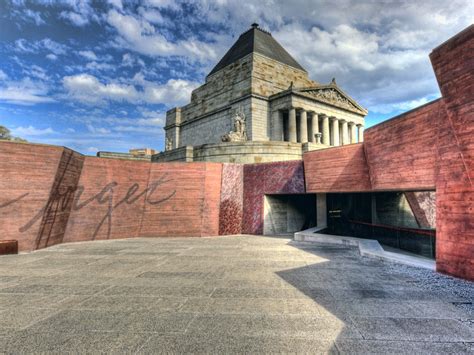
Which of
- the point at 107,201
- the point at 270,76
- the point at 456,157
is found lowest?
the point at 107,201

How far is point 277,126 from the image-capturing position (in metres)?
43.9

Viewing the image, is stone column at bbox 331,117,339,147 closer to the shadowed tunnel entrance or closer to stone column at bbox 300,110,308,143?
stone column at bbox 300,110,308,143

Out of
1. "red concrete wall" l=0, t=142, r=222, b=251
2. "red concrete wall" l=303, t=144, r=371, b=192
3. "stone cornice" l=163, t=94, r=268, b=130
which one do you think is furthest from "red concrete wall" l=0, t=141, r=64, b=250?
"stone cornice" l=163, t=94, r=268, b=130

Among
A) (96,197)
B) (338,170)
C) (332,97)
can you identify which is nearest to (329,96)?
(332,97)

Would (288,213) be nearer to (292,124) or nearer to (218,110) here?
(292,124)

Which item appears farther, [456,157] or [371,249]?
[371,249]

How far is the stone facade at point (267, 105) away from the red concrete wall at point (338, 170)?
2107 centimetres

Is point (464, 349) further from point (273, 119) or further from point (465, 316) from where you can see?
point (273, 119)

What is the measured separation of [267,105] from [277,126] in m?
3.82

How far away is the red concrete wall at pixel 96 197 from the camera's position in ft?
45.7

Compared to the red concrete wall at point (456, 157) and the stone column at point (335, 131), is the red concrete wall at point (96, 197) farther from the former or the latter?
the stone column at point (335, 131)

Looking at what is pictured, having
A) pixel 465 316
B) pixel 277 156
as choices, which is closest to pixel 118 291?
pixel 465 316

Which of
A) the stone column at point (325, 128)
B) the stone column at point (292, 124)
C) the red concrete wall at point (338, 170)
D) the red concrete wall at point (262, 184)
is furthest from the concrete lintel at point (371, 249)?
the stone column at point (325, 128)

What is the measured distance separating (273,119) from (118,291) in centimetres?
3955
